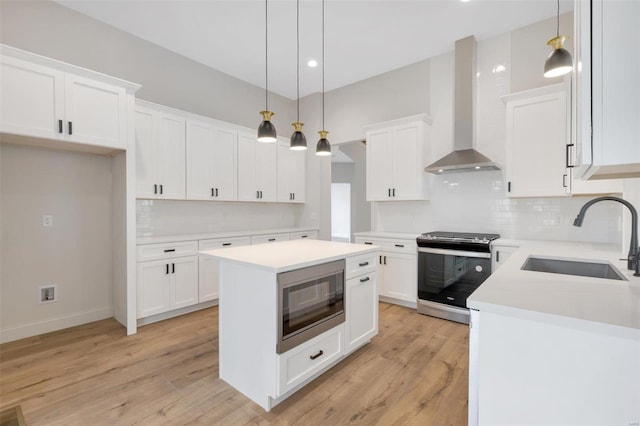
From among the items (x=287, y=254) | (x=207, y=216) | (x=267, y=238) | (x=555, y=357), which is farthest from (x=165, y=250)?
(x=555, y=357)

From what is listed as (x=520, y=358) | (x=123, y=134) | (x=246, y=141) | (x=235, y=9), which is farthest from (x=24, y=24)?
(x=520, y=358)

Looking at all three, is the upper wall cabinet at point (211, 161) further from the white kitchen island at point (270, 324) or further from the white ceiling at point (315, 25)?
the white kitchen island at point (270, 324)

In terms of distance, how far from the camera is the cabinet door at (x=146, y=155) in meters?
3.43

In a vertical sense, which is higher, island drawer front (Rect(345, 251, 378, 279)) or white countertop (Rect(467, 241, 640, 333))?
white countertop (Rect(467, 241, 640, 333))

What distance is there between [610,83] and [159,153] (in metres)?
3.95

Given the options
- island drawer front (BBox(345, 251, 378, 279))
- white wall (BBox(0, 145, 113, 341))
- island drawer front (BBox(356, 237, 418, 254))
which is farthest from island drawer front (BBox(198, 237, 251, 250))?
island drawer front (BBox(345, 251, 378, 279))

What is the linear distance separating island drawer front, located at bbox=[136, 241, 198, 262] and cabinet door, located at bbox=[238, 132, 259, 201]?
1149 millimetres

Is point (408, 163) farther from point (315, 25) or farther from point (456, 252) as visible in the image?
point (315, 25)

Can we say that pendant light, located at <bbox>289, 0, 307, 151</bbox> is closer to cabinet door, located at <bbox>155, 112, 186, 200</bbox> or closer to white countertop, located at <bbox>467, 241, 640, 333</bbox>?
cabinet door, located at <bbox>155, 112, 186, 200</bbox>

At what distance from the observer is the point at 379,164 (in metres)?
4.34

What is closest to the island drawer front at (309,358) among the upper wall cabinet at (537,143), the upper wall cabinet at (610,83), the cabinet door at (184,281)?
the upper wall cabinet at (610,83)

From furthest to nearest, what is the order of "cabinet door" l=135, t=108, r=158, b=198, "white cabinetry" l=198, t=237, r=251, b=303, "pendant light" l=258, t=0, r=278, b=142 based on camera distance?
"white cabinetry" l=198, t=237, r=251, b=303, "cabinet door" l=135, t=108, r=158, b=198, "pendant light" l=258, t=0, r=278, b=142

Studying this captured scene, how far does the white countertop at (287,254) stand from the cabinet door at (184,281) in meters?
1.38

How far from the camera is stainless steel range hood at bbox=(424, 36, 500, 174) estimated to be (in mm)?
3655
